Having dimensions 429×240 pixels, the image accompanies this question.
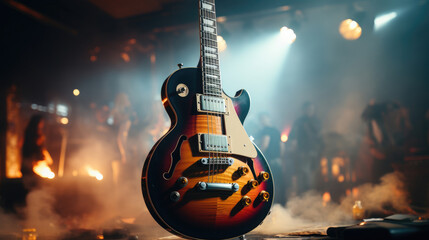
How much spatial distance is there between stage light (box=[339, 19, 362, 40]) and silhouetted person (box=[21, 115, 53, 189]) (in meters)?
7.22

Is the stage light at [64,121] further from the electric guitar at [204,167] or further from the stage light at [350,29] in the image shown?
the stage light at [350,29]

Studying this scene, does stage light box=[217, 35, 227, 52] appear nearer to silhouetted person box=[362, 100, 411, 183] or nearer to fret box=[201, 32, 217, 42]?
silhouetted person box=[362, 100, 411, 183]

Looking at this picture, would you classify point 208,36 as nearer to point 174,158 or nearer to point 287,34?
point 174,158

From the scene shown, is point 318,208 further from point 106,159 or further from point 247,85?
point 106,159

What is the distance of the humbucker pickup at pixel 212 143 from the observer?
191 cm

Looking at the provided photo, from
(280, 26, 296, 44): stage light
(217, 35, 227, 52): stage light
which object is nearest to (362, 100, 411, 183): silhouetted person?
(280, 26, 296, 44): stage light

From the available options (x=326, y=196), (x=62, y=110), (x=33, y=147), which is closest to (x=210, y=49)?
(x=326, y=196)

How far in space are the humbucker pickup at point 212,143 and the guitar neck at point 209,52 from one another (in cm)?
35

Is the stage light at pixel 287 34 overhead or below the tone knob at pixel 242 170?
overhead

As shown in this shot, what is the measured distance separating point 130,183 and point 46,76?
3.63 metres

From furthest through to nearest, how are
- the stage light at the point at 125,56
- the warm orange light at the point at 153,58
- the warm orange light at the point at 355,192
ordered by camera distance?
the stage light at the point at 125,56, the warm orange light at the point at 153,58, the warm orange light at the point at 355,192

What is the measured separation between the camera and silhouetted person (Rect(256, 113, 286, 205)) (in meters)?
5.32

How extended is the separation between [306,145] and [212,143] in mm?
4489

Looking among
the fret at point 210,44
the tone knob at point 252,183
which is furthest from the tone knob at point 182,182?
the fret at point 210,44
